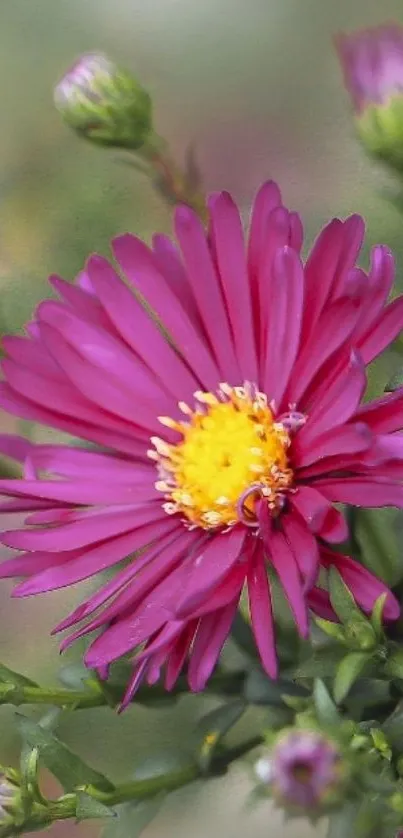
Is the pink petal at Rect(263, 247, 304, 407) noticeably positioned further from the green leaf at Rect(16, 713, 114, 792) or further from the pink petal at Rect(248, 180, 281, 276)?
the green leaf at Rect(16, 713, 114, 792)

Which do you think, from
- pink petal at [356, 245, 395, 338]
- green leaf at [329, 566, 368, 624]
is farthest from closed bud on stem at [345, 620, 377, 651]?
pink petal at [356, 245, 395, 338]

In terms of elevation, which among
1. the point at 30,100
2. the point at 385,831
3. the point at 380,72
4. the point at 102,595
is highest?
the point at 30,100

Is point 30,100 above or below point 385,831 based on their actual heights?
above

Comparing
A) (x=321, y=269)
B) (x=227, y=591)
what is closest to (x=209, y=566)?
(x=227, y=591)

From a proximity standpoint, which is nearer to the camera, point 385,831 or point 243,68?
point 385,831

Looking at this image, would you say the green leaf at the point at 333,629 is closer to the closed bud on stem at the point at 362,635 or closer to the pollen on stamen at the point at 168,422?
the closed bud on stem at the point at 362,635

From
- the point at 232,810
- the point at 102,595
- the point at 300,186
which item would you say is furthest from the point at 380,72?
the point at 232,810

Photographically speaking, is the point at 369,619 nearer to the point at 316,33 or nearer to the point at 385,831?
the point at 385,831
